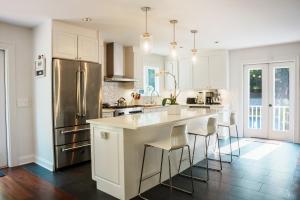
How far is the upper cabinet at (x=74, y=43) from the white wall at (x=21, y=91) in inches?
32.7

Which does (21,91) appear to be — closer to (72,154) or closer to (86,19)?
(72,154)

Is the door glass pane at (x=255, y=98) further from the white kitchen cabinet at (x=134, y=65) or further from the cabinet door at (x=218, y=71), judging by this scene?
the white kitchen cabinet at (x=134, y=65)

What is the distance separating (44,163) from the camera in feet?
12.9

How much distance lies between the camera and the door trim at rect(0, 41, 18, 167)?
3.88 m

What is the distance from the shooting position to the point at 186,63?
7.02 metres

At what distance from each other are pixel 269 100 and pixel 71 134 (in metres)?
5.11

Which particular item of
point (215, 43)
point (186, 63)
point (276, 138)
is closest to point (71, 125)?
point (215, 43)

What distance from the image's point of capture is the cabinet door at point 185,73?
22.8ft

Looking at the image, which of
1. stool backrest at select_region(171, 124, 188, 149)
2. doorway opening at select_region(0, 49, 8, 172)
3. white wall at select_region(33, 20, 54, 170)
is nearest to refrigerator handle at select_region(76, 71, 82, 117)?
white wall at select_region(33, 20, 54, 170)

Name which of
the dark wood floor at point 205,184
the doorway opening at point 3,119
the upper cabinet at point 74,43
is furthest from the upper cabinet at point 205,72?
the doorway opening at point 3,119

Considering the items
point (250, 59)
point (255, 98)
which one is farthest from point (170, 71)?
point (255, 98)

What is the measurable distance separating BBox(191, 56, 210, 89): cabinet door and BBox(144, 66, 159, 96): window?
128cm

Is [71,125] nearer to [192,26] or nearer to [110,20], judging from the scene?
[110,20]

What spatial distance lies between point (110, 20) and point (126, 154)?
232cm
